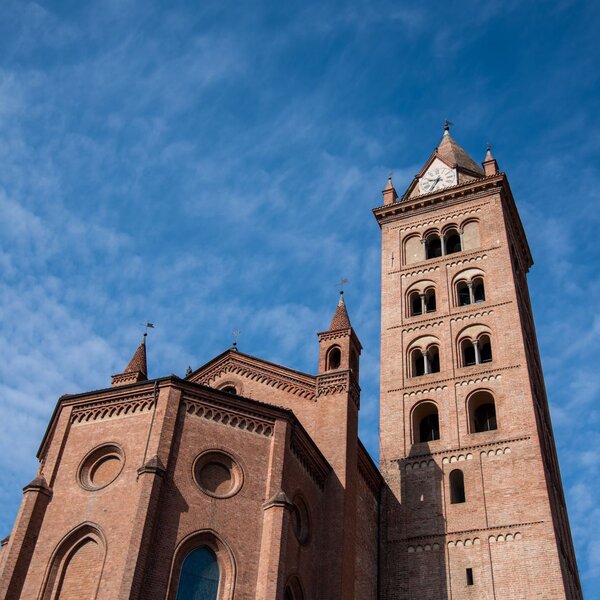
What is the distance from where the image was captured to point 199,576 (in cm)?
1908

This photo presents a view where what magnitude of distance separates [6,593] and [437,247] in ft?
85.5

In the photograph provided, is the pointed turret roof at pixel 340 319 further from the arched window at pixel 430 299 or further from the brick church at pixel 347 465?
the arched window at pixel 430 299

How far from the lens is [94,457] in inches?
834

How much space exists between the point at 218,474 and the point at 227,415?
1.75 metres

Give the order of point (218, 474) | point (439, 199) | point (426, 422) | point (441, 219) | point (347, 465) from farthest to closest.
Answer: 1. point (439, 199)
2. point (441, 219)
3. point (426, 422)
4. point (347, 465)
5. point (218, 474)

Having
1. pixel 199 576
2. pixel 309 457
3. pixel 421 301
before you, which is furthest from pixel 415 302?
pixel 199 576

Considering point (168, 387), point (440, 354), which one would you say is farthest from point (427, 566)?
point (168, 387)

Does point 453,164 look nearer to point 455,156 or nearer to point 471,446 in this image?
point 455,156

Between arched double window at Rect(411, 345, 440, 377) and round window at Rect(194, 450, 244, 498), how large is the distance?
13396mm

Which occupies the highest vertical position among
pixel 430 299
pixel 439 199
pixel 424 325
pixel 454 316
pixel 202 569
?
pixel 439 199

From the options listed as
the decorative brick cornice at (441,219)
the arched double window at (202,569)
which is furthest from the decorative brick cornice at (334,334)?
the decorative brick cornice at (441,219)

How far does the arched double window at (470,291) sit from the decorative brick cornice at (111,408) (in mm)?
17406

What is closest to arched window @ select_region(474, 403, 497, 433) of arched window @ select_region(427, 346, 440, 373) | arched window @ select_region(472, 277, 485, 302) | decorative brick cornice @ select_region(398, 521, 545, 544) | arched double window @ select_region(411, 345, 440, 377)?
arched double window @ select_region(411, 345, 440, 377)

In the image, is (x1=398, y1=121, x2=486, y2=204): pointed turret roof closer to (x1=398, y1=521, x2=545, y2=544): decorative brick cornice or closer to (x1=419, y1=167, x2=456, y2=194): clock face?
(x1=419, y1=167, x2=456, y2=194): clock face
